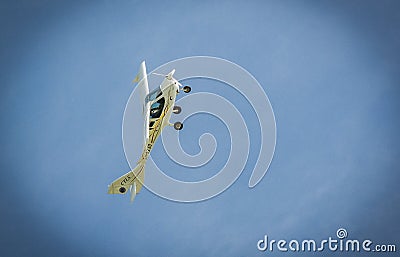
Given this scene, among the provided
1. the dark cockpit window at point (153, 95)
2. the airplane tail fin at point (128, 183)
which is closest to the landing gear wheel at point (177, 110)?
the dark cockpit window at point (153, 95)

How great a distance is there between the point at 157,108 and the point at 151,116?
0.05 meters

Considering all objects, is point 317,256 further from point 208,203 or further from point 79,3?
point 79,3

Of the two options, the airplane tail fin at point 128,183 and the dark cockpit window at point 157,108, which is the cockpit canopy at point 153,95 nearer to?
the dark cockpit window at point 157,108

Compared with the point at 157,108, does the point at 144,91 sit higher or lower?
higher

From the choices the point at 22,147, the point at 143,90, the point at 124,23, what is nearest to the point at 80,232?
the point at 22,147

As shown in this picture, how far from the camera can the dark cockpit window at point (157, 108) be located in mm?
3174

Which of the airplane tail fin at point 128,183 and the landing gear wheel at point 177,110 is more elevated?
the landing gear wheel at point 177,110

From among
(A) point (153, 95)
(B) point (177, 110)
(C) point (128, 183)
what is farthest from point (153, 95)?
(C) point (128, 183)

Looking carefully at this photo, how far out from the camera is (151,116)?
10.5 ft

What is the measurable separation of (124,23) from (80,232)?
1.03 meters

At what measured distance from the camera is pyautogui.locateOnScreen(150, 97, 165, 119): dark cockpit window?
3.17 m

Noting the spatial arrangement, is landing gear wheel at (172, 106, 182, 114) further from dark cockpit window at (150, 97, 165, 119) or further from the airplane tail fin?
the airplane tail fin

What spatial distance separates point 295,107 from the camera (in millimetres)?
3334

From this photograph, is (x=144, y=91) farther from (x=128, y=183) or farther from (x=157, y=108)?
(x=128, y=183)
